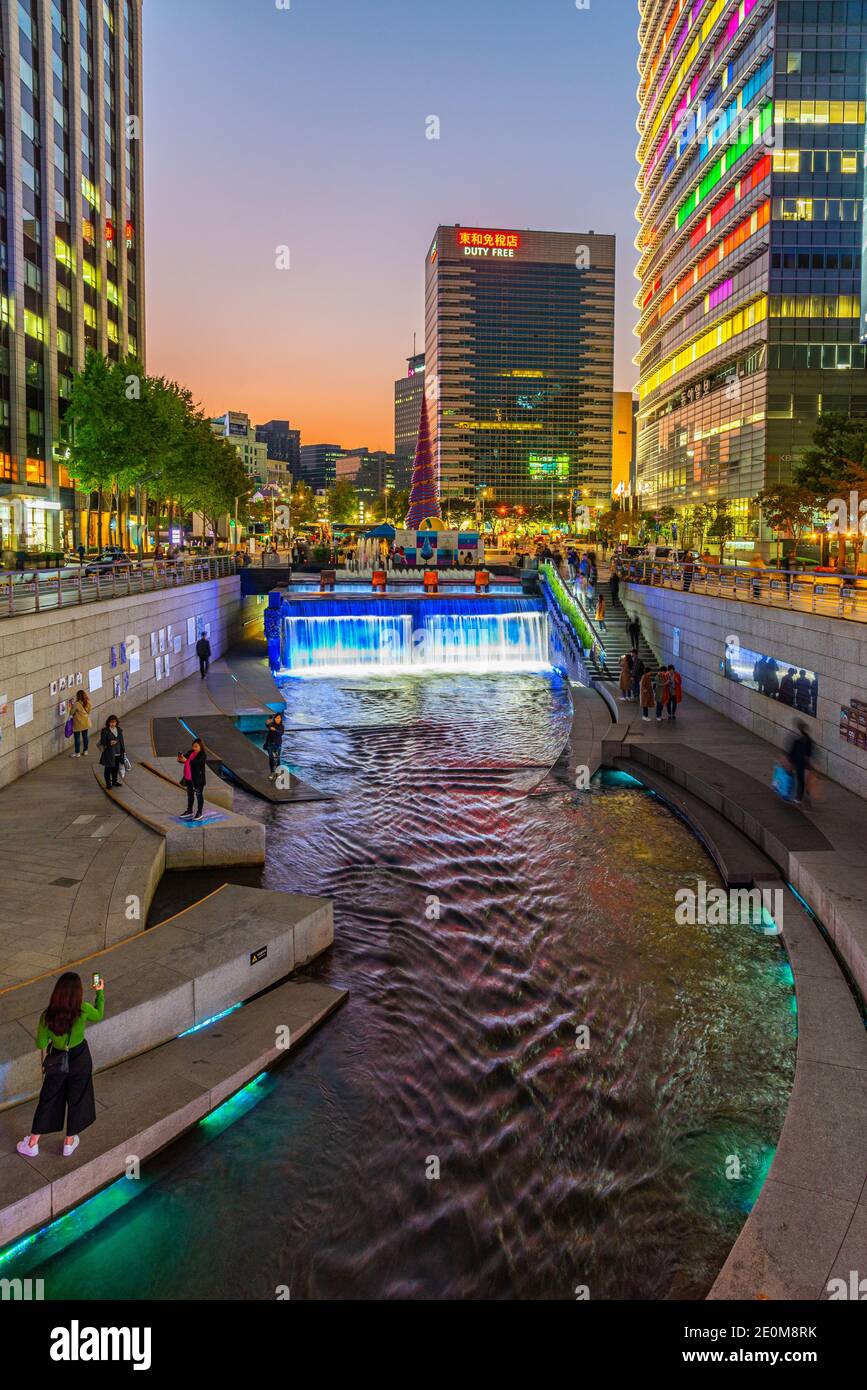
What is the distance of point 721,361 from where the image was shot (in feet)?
311

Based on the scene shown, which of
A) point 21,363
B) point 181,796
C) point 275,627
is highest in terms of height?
point 21,363

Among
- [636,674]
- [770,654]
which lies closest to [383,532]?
[636,674]

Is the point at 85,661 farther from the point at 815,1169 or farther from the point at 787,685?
the point at 815,1169

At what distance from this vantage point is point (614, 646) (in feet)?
112

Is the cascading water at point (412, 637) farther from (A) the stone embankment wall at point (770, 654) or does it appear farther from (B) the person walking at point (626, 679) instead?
(B) the person walking at point (626, 679)

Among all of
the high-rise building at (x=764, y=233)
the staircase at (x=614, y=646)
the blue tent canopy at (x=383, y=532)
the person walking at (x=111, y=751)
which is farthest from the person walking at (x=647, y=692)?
the high-rise building at (x=764, y=233)

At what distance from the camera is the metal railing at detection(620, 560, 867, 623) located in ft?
61.8

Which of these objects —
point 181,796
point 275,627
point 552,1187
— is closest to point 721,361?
point 275,627

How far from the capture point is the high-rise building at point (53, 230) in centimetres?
5678

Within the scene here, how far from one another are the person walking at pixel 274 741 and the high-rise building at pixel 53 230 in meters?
35.9

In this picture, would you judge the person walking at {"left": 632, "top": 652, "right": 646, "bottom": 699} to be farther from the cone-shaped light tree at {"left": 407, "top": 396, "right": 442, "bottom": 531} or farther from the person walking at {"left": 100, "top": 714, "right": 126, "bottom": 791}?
the cone-shaped light tree at {"left": 407, "top": 396, "right": 442, "bottom": 531}

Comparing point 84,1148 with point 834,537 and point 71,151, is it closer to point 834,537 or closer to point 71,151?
point 834,537
